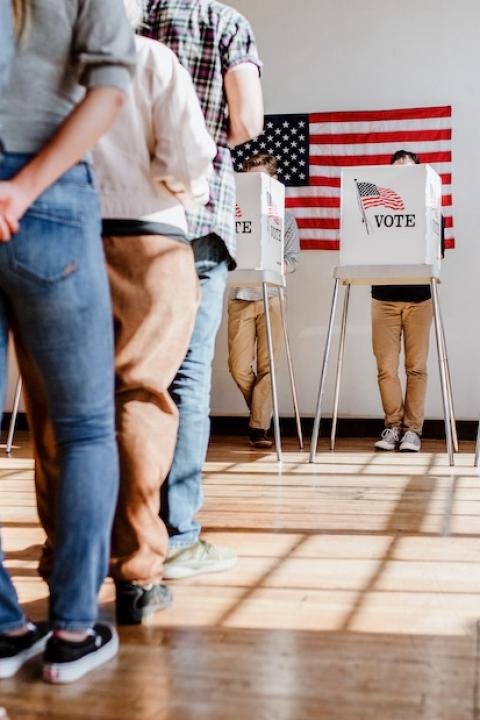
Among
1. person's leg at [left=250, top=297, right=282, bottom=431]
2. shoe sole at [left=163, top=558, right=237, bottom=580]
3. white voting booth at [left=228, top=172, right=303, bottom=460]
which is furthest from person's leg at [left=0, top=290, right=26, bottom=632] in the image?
person's leg at [left=250, top=297, right=282, bottom=431]

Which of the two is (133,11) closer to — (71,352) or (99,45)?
(99,45)

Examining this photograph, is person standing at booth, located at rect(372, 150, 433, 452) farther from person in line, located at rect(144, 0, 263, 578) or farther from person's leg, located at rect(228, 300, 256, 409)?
person in line, located at rect(144, 0, 263, 578)

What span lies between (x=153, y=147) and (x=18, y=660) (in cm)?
79

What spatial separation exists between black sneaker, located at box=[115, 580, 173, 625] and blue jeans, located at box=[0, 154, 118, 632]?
268 millimetres

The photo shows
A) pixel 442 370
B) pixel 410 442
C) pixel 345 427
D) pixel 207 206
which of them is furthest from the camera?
pixel 345 427

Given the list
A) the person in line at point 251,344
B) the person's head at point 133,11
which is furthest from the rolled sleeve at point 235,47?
the person in line at point 251,344

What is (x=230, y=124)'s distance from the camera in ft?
6.17

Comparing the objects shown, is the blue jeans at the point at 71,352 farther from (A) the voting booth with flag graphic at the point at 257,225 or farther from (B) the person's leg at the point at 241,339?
(B) the person's leg at the point at 241,339

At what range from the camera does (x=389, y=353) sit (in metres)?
4.70

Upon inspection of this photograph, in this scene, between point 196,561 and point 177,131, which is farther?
point 196,561

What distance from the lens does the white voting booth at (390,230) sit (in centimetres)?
362

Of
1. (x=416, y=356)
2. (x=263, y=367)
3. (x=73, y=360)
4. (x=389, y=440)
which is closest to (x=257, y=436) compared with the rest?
(x=263, y=367)

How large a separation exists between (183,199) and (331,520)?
3.84ft

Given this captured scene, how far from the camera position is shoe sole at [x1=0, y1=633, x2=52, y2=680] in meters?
1.27
